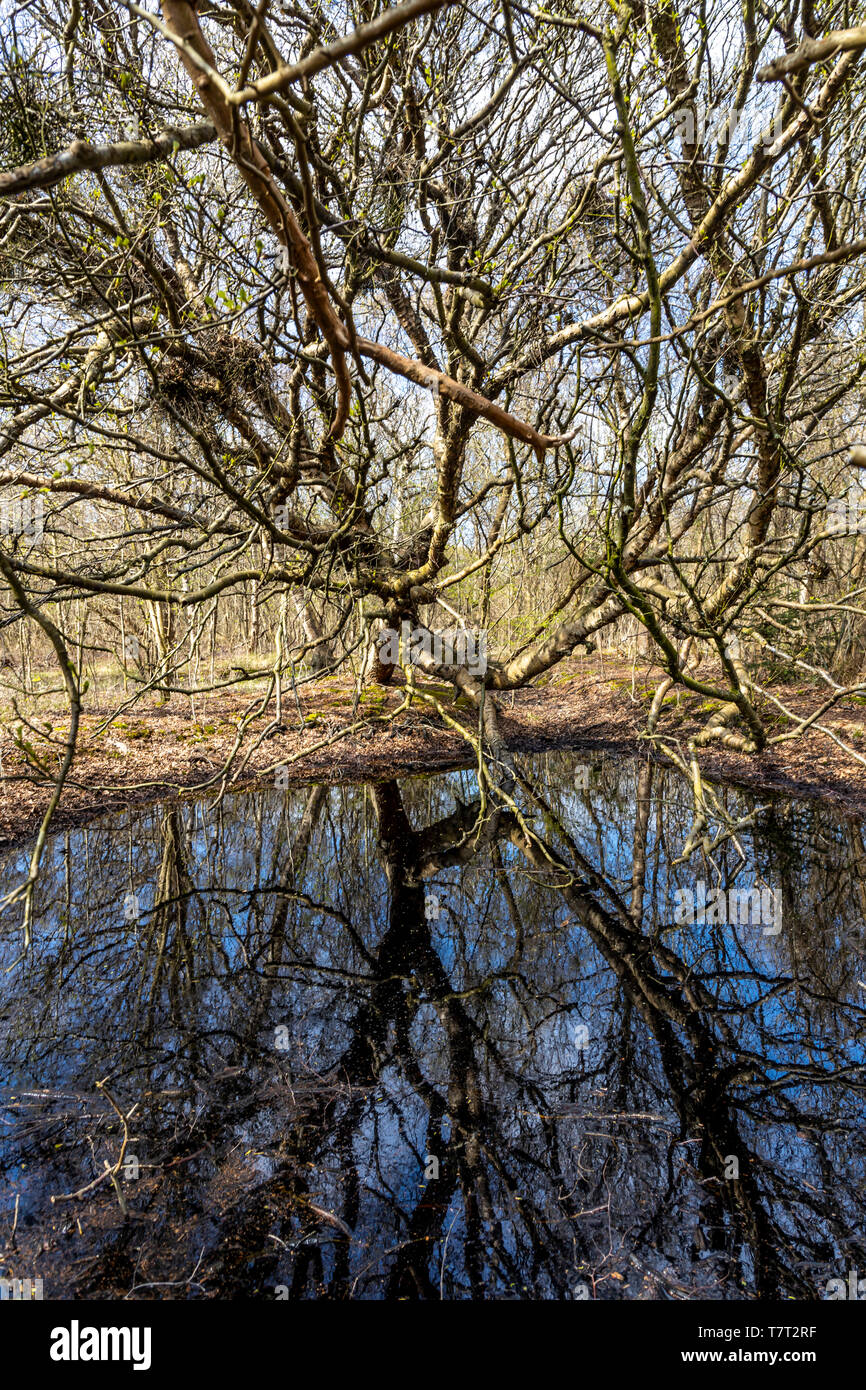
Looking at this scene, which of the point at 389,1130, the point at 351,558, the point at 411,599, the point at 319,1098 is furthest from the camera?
the point at 411,599

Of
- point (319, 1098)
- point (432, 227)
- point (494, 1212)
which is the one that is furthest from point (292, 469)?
point (494, 1212)

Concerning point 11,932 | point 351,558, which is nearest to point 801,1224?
point 11,932

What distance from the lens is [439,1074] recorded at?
3.11 m

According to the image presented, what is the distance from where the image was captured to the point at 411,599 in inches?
346

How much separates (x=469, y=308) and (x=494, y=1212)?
25.6 feet

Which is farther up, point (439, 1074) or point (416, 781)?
point (416, 781)

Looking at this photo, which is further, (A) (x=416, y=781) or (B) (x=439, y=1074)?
(A) (x=416, y=781)

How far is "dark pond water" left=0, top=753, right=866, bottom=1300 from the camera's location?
2.25 m

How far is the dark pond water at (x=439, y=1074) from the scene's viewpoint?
2250mm

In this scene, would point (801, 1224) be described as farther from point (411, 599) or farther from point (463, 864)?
point (411, 599)

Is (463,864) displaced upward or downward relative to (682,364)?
downward
